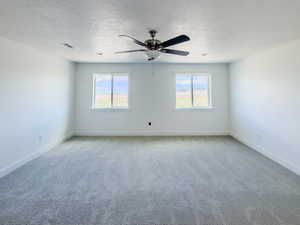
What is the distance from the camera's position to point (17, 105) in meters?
3.12

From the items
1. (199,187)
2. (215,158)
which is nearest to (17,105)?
(199,187)

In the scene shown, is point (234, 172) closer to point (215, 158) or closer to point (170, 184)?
point (215, 158)

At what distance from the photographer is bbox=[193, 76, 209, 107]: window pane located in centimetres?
569

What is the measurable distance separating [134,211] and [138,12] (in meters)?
2.47

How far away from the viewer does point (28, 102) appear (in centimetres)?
341

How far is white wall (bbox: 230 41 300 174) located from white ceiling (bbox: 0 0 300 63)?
486 millimetres

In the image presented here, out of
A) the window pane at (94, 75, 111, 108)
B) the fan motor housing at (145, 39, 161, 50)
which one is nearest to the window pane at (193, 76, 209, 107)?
the window pane at (94, 75, 111, 108)

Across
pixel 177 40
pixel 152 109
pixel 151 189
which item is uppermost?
pixel 177 40

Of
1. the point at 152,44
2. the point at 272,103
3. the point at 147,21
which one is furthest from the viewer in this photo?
the point at 272,103

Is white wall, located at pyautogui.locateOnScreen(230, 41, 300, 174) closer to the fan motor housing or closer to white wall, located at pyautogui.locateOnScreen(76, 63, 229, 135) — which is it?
white wall, located at pyautogui.locateOnScreen(76, 63, 229, 135)

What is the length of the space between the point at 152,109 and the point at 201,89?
1907 millimetres

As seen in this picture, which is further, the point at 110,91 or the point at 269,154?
the point at 110,91

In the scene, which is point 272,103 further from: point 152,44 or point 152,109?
point 152,109

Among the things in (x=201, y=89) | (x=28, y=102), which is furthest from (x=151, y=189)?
(x=201, y=89)
